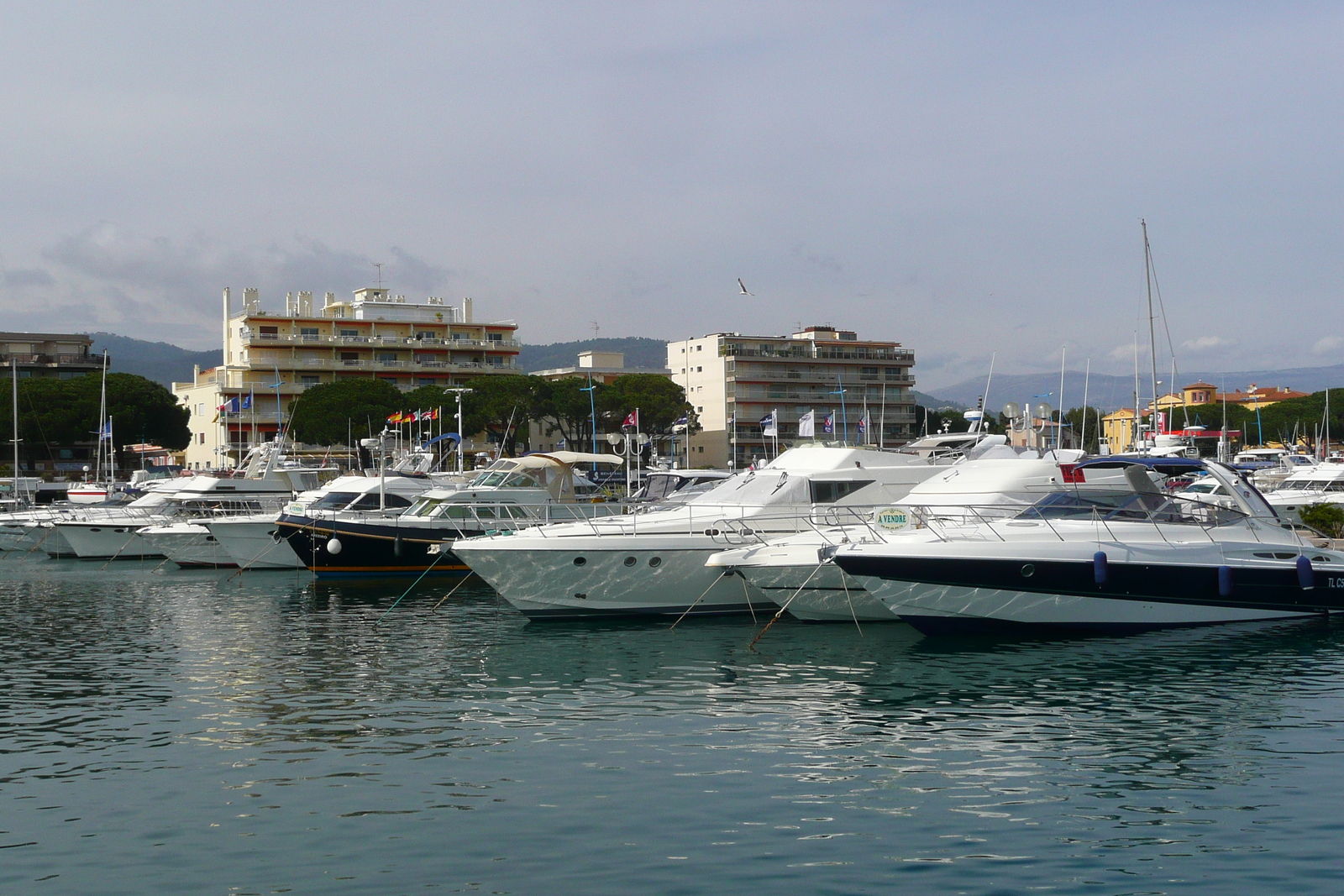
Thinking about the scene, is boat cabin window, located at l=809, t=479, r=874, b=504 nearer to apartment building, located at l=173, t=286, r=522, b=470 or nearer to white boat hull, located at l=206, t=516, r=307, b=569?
white boat hull, located at l=206, t=516, r=307, b=569

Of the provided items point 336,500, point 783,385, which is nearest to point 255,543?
point 336,500

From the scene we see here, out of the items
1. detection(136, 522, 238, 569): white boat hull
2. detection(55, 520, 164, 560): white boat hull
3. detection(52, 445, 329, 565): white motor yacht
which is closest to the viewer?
detection(136, 522, 238, 569): white boat hull

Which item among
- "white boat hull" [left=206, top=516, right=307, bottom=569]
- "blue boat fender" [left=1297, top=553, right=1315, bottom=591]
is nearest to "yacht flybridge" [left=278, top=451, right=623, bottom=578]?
"white boat hull" [left=206, top=516, right=307, bottom=569]

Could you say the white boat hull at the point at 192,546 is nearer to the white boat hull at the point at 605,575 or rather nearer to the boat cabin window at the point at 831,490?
the white boat hull at the point at 605,575

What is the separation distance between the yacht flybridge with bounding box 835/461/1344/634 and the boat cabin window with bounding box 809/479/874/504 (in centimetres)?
428

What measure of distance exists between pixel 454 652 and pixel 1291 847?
46.3 feet

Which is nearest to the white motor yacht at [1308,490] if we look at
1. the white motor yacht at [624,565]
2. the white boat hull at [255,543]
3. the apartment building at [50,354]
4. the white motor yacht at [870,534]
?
the white motor yacht at [870,534]

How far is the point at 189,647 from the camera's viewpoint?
74.0 feet

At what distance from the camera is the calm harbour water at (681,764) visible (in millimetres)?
10117

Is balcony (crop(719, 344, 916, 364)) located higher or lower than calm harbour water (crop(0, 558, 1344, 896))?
higher

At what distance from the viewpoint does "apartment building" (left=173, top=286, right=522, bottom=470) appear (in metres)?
114

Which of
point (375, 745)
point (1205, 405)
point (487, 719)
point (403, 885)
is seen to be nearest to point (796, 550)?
point (487, 719)

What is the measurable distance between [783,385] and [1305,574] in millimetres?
109398

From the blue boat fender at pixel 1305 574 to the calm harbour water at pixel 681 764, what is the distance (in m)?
0.83
